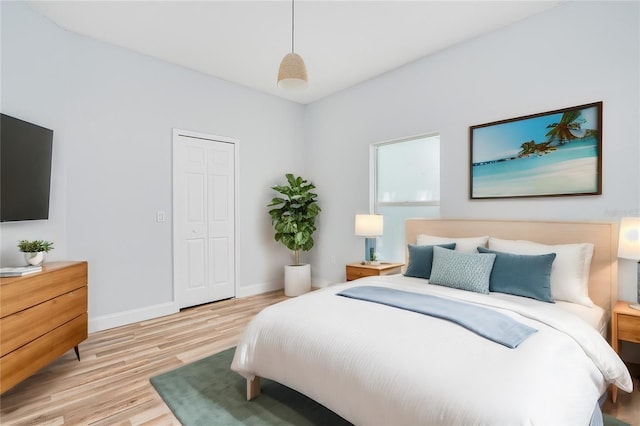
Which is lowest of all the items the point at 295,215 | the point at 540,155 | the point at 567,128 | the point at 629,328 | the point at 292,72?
the point at 629,328

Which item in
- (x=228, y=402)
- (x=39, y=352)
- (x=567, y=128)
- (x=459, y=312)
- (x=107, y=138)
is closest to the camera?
(x=459, y=312)

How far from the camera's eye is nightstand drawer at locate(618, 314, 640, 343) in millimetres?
2100

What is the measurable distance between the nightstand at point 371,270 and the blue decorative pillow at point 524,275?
4.23 ft

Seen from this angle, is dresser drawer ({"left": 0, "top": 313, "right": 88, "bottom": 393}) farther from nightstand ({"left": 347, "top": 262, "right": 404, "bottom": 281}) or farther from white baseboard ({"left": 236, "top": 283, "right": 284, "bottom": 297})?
nightstand ({"left": 347, "top": 262, "right": 404, "bottom": 281})

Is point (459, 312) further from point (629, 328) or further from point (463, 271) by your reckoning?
point (629, 328)

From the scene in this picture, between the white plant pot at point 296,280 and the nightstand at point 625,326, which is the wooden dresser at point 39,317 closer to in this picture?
the white plant pot at point 296,280

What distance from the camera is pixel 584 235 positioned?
257 cm

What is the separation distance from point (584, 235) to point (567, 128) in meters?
0.91

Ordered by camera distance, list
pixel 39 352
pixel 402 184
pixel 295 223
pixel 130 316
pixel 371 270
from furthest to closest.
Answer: pixel 295 223 < pixel 402 184 < pixel 371 270 < pixel 130 316 < pixel 39 352

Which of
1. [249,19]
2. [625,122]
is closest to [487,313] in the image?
[625,122]

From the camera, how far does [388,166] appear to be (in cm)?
428

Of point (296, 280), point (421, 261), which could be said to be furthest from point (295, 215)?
point (421, 261)

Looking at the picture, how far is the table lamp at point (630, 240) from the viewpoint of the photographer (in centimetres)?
222

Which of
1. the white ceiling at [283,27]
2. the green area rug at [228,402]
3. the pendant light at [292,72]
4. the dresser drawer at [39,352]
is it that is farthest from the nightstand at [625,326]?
the dresser drawer at [39,352]
